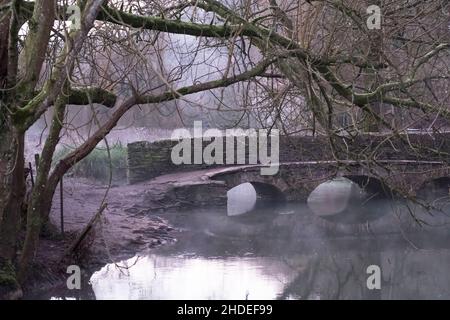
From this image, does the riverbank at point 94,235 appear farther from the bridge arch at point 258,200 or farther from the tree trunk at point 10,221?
the bridge arch at point 258,200

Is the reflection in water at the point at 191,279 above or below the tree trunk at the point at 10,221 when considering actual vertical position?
below

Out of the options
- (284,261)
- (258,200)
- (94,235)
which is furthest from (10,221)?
(258,200)

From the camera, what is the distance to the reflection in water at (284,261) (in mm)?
8562

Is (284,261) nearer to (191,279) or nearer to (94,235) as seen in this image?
(191,279)

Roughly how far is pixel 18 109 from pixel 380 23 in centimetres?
344

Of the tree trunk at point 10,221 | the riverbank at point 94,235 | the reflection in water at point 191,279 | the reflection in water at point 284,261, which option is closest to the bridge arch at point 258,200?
the reflection in water at point 284,261

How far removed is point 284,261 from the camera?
1101 centimetres

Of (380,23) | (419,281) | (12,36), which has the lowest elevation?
(419,281)

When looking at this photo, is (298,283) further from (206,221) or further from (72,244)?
(206,221)

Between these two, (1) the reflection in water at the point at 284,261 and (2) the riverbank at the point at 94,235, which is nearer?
(2) the riverbank at the point at 94,235

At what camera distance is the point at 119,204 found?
14578 millimetres

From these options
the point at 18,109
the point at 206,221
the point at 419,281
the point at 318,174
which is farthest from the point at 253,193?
the point at 18,109

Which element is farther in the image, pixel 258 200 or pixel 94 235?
pixel 258 200

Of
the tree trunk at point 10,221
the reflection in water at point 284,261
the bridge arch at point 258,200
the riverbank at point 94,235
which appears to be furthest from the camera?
the bridge arch at point 258,200
